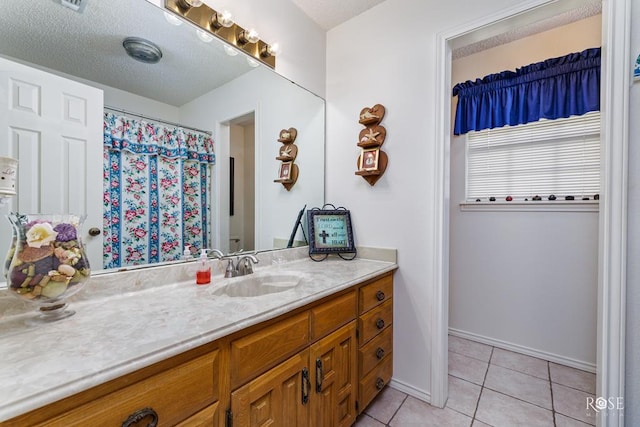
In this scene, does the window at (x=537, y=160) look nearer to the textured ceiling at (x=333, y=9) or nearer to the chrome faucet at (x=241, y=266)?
the textured ceiling at (x=333, y=9)

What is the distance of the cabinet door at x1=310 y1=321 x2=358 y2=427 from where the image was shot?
3.70 feet

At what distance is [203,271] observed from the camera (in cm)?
127

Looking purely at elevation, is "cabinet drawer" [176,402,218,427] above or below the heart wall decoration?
below

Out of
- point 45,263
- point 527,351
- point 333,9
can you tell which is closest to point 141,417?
point 45,263

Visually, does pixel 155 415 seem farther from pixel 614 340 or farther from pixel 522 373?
pixel 522 373

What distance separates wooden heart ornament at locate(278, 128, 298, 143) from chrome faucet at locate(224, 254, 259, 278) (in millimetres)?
837

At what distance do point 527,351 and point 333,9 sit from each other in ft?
9.71

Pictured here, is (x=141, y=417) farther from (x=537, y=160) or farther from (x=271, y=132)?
(x=537, y=160)

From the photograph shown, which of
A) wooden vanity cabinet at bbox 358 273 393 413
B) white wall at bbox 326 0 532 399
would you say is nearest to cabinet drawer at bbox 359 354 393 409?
wooden vanity cabinet at bbox 358 273 393 413

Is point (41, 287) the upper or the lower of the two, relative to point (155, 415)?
upper

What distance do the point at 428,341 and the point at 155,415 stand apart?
4.78ft

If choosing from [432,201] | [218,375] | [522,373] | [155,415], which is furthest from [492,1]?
[522,373]

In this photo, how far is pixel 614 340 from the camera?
3.66 ft

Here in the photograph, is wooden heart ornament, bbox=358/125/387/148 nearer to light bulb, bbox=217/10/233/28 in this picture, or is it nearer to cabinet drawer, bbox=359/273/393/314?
cabinet drawer, bbox=359/273/393/314
